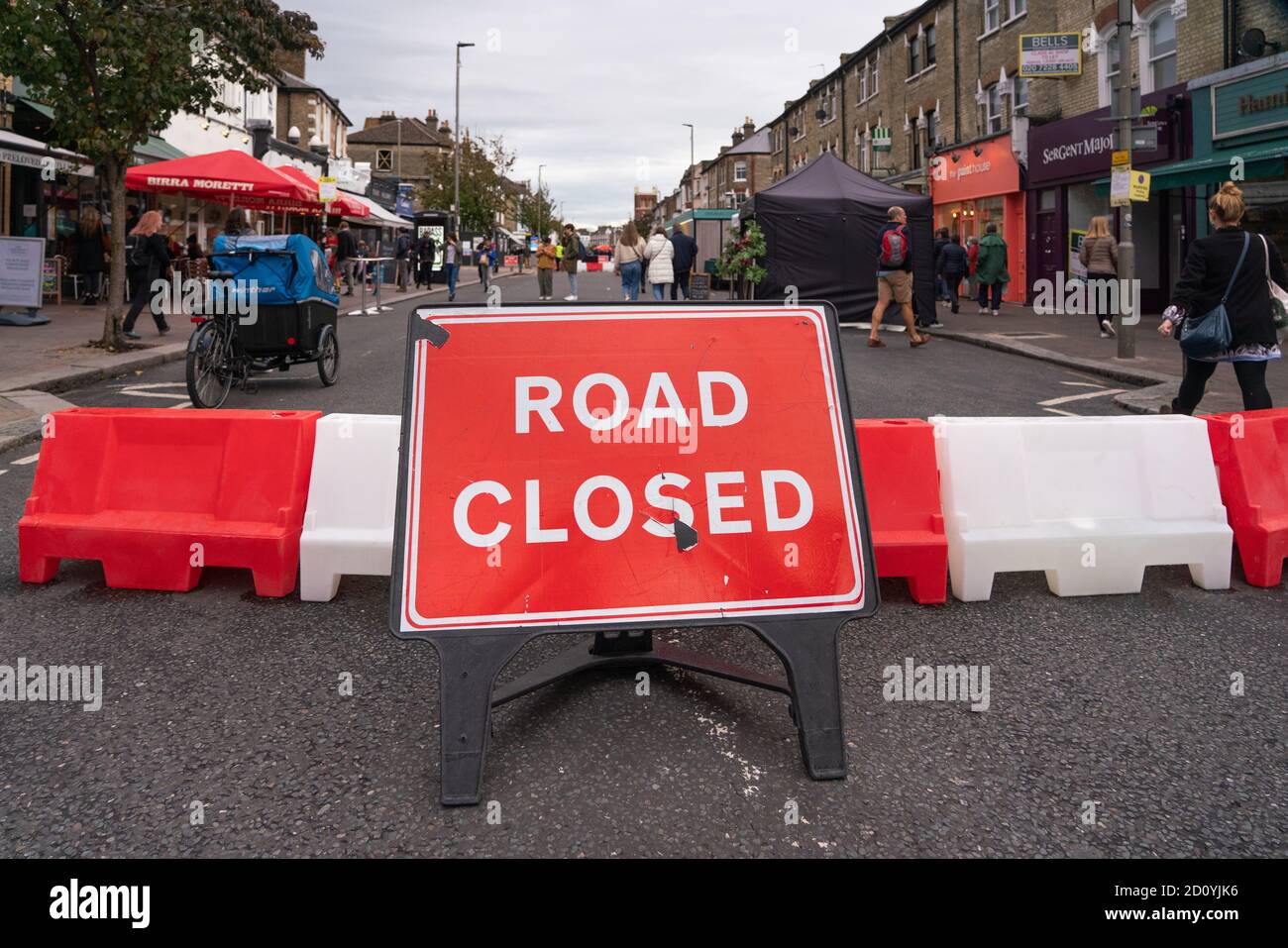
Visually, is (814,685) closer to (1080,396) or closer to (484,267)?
(1080,396)

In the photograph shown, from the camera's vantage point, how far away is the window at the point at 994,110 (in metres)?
27.9

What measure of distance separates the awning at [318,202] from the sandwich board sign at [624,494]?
17.2 metres

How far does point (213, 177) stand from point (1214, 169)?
1690 centimetres

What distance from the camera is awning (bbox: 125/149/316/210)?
1659 centimetres

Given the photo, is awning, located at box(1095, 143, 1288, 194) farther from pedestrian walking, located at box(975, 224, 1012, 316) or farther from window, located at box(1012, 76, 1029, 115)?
window, located at box(1012, 76, 1029, 115)

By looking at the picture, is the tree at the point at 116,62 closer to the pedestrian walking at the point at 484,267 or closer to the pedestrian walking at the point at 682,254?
the pedestrian walking at the point at 682,254

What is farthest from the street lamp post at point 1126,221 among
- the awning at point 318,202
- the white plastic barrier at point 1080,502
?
Result: the awning at point 318,202

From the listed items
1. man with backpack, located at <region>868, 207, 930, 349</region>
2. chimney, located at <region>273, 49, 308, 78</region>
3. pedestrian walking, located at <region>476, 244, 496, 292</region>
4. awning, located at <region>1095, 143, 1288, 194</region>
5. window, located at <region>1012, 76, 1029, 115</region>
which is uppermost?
chimney, located at <region>273, 49, 308, 78</region>

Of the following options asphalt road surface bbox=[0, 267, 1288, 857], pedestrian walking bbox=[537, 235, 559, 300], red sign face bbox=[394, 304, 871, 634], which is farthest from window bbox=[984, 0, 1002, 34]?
red sign face bbox=[394, 304, 871, 634]

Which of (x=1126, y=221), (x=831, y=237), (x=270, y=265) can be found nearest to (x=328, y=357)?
(x=270, y=265)

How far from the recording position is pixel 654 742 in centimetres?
315

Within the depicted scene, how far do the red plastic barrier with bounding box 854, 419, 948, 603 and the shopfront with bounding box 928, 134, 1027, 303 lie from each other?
887 inches
